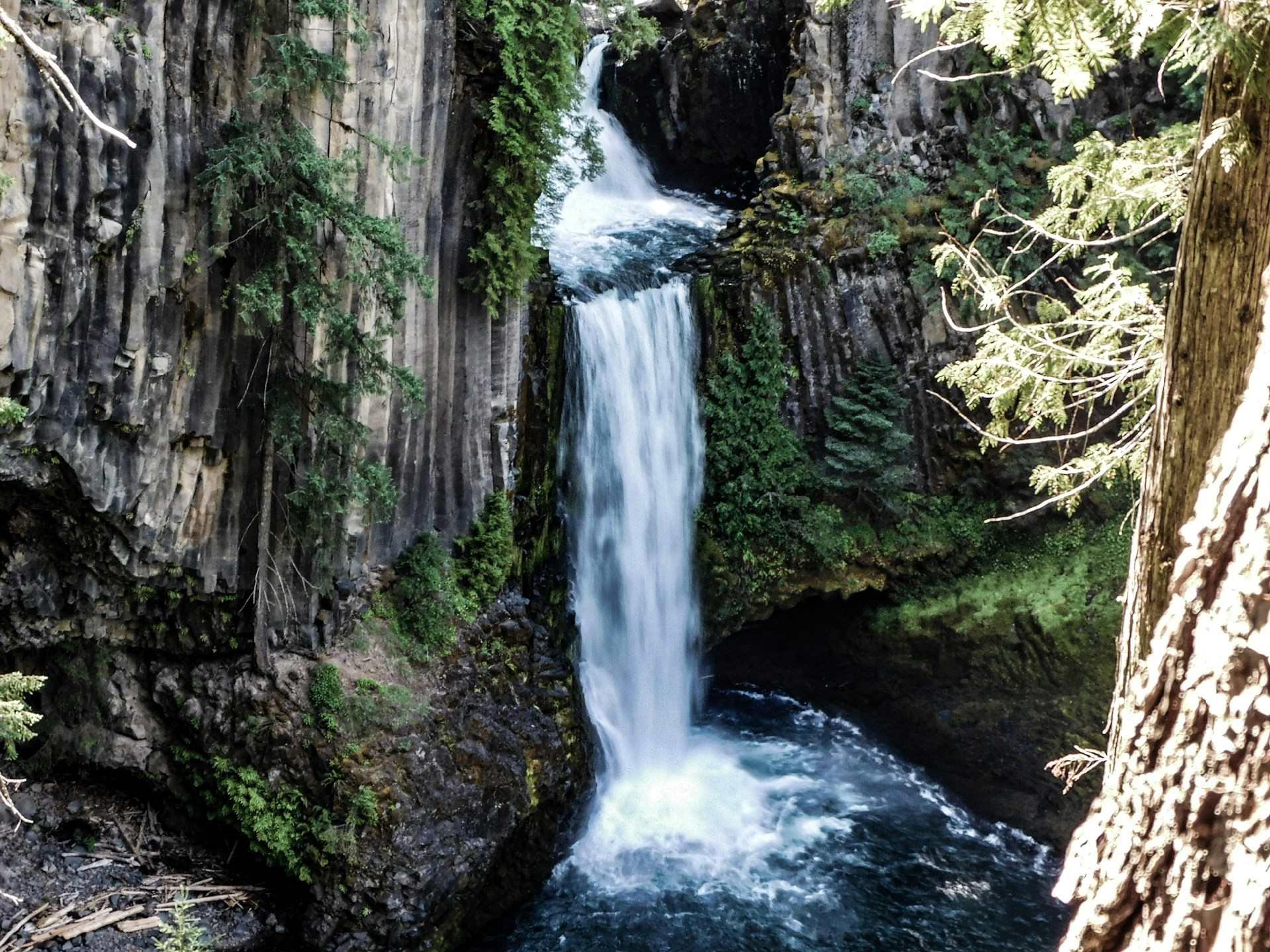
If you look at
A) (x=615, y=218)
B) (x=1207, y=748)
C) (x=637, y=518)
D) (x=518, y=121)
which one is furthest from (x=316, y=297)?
(x=615, y=218)

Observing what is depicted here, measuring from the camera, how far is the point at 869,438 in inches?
542

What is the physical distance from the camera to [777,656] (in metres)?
15.2

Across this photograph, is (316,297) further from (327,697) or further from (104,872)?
(104,872)

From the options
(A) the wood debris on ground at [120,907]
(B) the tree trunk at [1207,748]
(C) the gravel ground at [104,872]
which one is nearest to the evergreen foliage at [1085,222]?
(B) the tree trunk at [1207,748]

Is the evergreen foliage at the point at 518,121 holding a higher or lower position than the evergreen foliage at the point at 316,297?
higher

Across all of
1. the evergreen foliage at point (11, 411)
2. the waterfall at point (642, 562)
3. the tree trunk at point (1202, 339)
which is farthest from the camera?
the waterfall at point (642, 562)

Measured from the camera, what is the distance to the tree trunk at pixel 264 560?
8820 millimetres

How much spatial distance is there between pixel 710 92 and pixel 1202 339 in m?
16.3

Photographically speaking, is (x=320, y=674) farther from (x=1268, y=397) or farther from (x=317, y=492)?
(x=1268, y=397)

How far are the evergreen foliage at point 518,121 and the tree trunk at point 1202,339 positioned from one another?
7789 millimetres

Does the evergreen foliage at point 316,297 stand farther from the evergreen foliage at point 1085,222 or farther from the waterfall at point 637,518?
the evergreen foliage at point 1085,222

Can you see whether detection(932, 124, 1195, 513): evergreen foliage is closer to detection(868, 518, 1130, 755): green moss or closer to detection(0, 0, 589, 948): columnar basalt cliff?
detection(0, 0, 589, 948): columnar basalt cliff

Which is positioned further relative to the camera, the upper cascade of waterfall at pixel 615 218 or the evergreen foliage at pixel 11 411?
the upper cascade of waterfall at pixel 615 218

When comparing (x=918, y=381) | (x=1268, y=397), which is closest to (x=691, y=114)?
(x=918, y=381)
